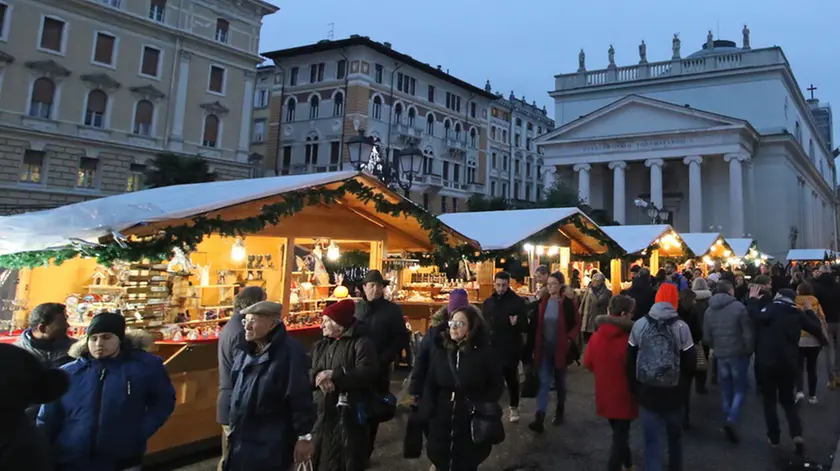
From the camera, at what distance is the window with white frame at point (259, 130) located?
4125 centimetres

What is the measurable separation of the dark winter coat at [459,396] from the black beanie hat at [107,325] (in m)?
1.98

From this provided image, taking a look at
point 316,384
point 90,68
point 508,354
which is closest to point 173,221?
point 316,384

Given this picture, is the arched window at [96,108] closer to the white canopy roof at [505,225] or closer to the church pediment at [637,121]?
the white canopy roof at [505,225]

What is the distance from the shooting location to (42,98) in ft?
78.8

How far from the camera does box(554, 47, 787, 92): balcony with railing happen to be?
128 ft

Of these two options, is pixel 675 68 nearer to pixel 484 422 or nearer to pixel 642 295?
pixel 642 295

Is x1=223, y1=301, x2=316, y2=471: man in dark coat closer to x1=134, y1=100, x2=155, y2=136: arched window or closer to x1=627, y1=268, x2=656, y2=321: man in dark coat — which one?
x1=627, y1=268, x2=656, y2=321: man in dark coat

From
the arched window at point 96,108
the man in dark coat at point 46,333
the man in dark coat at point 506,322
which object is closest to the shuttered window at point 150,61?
the arched window at point 96,108

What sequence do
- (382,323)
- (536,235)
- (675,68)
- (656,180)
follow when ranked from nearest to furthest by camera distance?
1. (382,323)
2. (536,235)
3. (656,180)
4. (675,68)

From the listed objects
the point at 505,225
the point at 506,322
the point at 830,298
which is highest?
the point at 505,225

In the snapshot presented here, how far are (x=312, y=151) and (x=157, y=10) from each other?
13.8m

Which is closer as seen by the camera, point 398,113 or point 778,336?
point 778,336

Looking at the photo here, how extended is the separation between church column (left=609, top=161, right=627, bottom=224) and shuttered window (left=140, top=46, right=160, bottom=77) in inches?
1221

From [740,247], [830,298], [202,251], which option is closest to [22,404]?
[202,251]
